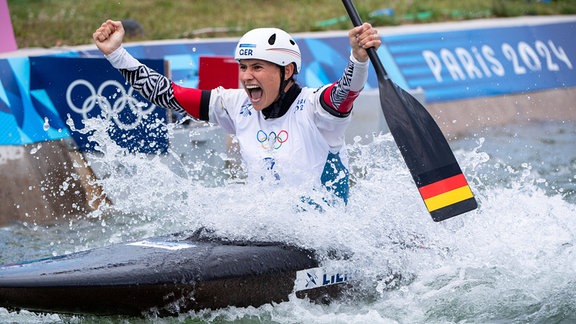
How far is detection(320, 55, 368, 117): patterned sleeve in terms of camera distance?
569 cm

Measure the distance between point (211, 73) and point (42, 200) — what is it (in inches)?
84.6

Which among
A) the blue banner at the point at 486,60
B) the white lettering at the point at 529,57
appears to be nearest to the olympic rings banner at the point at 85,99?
the blue banner at the point at 486,60

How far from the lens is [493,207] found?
6.92m

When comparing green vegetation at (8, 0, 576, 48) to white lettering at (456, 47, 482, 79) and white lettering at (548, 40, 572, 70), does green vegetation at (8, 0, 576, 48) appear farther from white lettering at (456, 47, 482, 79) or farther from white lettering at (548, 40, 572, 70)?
white lettering at (548, 40, 572, 70)

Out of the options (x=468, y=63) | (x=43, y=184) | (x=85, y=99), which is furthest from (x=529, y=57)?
(x=43, y=184)

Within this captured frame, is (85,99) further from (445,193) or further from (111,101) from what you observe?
(445,193)

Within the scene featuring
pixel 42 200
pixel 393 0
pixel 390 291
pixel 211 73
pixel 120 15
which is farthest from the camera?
pixel 393 0

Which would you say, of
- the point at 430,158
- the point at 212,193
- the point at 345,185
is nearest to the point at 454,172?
the point at 430,158

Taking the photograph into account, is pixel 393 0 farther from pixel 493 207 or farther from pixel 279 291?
pixel 279 291

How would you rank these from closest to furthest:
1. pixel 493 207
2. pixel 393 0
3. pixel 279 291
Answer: pixel 279 291 → pixel 493 207 → pixel 393 0

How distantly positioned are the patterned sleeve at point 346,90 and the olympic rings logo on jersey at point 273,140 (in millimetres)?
357

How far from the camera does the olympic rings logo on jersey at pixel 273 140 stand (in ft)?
19.8

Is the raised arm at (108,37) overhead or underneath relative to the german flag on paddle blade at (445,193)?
overhead

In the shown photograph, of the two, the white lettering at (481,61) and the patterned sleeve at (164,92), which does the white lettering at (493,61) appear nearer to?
the white lettering at (481,61)
